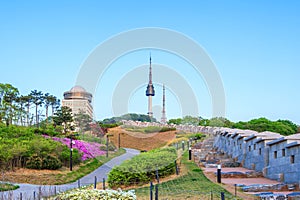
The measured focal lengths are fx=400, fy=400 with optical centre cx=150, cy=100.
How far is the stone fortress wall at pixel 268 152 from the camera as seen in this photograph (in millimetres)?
11242

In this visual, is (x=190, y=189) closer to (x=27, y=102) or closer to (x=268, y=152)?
(x=268, y=152)

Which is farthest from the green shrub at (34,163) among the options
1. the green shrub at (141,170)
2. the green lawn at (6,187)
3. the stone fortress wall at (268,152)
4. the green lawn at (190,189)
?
the green lawn at (190,189)

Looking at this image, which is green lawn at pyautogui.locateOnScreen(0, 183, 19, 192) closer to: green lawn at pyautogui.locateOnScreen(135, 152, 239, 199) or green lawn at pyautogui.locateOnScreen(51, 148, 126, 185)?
green lawn at pyautogui.locateOnScreen(51, 148, 126, 185)

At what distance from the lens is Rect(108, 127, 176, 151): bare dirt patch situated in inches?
1177

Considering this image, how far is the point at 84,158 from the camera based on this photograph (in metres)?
26.5

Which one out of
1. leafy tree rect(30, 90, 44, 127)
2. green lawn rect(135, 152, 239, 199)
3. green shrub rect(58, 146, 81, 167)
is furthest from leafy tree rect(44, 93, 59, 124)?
green lawn rect(135, 152, 239, 199)

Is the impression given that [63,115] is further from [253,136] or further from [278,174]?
[278,174]

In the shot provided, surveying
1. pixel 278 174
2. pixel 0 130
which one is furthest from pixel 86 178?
pixel 278 174

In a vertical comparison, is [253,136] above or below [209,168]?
above

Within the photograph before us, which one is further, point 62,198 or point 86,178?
point 86,178

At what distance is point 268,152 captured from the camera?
13.3 m

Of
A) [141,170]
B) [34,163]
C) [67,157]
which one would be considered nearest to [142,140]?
[67,157]

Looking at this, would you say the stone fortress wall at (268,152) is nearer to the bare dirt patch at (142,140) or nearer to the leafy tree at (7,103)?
the bare dirt patch at (142,140)

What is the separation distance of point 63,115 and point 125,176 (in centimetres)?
2649
